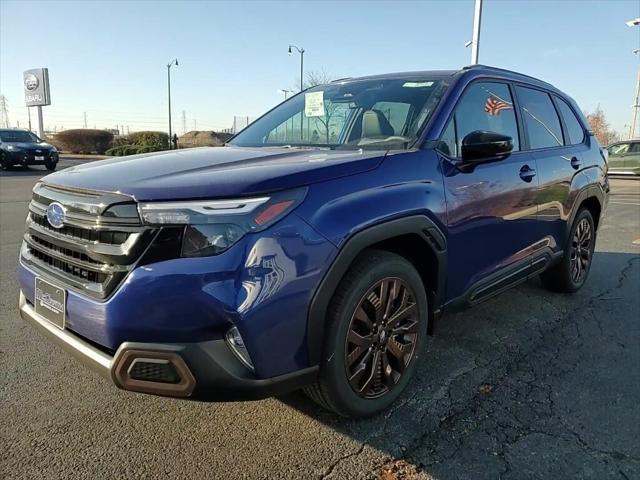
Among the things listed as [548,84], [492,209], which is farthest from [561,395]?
[548,84]

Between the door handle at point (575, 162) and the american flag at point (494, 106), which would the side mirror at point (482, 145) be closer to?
the american flag at point (494, 106)

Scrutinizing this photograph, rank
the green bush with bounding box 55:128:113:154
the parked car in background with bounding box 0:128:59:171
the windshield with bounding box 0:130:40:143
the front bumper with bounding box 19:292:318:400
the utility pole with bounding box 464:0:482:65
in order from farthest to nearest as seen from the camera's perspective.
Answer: the green bush with bounding box 55:128:113:154 → the windshield with bounding box 0:130:40:143 → the parked car in background with bounding box 0:128:59:171 → the utility pole with bounding box 464:0:482:65 → the front bumper with bounding box 19:292:318:400

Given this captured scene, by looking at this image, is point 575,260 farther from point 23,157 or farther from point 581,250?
point 23,157

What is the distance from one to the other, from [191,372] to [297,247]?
62 cm

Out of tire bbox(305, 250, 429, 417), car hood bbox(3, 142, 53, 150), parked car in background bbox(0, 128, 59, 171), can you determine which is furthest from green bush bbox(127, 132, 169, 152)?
tire bbox(305, 250, 429, 417)

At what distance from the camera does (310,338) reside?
2.12 m

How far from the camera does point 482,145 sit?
280 centimetres

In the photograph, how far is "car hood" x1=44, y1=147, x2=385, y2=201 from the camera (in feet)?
6.50

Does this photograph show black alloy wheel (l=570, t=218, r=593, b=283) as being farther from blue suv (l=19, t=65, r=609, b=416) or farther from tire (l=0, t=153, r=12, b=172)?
tire (l=0, t=153, r=12, b=172)

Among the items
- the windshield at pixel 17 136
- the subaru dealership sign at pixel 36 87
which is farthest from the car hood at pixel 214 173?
the subaru dealership sign at pixel 36 87

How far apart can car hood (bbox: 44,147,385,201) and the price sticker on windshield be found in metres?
0.81

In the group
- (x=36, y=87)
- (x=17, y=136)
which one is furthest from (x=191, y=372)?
(x=36, y=87)

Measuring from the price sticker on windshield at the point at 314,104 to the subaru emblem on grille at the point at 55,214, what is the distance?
1.82 metres

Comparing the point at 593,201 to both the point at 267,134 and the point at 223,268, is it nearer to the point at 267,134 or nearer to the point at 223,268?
the point at 267,134
